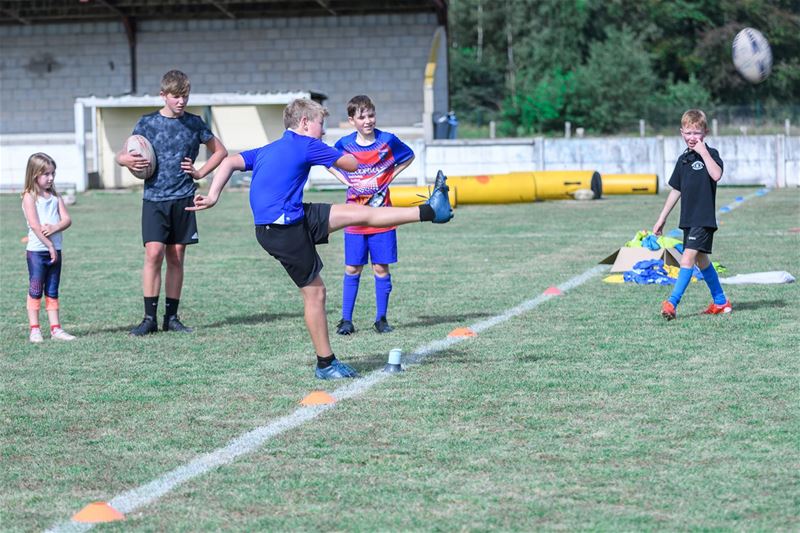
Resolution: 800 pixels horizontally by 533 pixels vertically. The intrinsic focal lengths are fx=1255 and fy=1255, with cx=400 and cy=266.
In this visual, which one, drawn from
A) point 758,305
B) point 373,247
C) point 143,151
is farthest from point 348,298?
point 758,305

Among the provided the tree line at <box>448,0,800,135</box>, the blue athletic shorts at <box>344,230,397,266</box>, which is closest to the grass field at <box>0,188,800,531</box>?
the blue athletic shorts at <box>344,230,397,266</box>

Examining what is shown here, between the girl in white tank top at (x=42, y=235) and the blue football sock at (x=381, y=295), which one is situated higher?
the girl in white tank top at (x=42, y=235)

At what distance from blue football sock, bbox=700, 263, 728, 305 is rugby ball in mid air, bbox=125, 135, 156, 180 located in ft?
14.1

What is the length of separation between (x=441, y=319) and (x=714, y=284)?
2.13 metres

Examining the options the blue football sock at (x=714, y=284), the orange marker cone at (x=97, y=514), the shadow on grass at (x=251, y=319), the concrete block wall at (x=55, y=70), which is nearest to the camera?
the orange marker cone at (x=97, y=514)

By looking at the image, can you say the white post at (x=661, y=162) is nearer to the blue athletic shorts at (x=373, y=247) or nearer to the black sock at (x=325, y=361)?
the blue athletic shorts at (x=373, y=247)

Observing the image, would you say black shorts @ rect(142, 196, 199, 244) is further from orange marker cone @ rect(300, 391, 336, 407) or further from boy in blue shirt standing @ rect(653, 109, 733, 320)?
boy in blue shirt standing @ rect(653, 109, 733, 320)

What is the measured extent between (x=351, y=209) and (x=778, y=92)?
57.2 metres

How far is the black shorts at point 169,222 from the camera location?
9.53m

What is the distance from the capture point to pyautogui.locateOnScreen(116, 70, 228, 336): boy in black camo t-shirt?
9445mm

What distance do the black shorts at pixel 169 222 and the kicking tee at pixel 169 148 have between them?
0.05m

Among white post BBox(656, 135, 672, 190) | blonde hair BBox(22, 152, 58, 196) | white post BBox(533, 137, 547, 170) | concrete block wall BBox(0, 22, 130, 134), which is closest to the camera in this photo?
blonde hair BBox(22, 152, 58, 196)

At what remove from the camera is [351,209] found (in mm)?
7336

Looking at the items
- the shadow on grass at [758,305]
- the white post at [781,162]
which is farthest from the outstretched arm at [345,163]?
the white post at [781,162]
